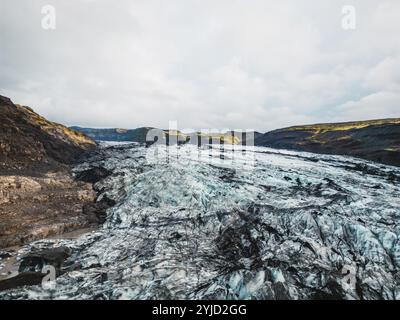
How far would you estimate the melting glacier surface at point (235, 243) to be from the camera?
9.33 meters

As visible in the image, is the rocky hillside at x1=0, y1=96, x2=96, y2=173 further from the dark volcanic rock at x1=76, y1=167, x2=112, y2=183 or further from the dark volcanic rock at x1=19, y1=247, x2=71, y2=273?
the dark volcanic rock at x1=19, y1=247, x2=71, y2=273

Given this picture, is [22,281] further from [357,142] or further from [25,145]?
[357,142]

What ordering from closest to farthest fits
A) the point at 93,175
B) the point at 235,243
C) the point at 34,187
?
the point at 235,243 → the point at 34,187 → the point at 93,175

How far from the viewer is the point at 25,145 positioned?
962 inches

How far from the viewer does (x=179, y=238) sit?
1349cm

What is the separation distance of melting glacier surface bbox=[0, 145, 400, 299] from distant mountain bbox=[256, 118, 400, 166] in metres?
18.0

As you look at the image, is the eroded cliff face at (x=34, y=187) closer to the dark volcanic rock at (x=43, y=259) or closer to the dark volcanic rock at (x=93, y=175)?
the dark volcanic rock at (x=93, y=175)

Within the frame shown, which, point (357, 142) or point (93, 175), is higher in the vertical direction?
point (357, 142)

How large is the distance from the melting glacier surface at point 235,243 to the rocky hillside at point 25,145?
7163 mm

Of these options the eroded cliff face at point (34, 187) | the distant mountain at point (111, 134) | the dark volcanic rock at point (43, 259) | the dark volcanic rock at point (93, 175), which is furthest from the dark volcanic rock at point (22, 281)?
the distant mountain at point (111, 134)

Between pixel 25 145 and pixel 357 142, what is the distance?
46.1 metres

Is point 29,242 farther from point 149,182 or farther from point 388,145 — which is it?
point 388,145

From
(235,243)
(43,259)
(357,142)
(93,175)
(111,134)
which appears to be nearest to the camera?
(43,259)

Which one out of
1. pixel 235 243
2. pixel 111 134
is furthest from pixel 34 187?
pixel 111 134
